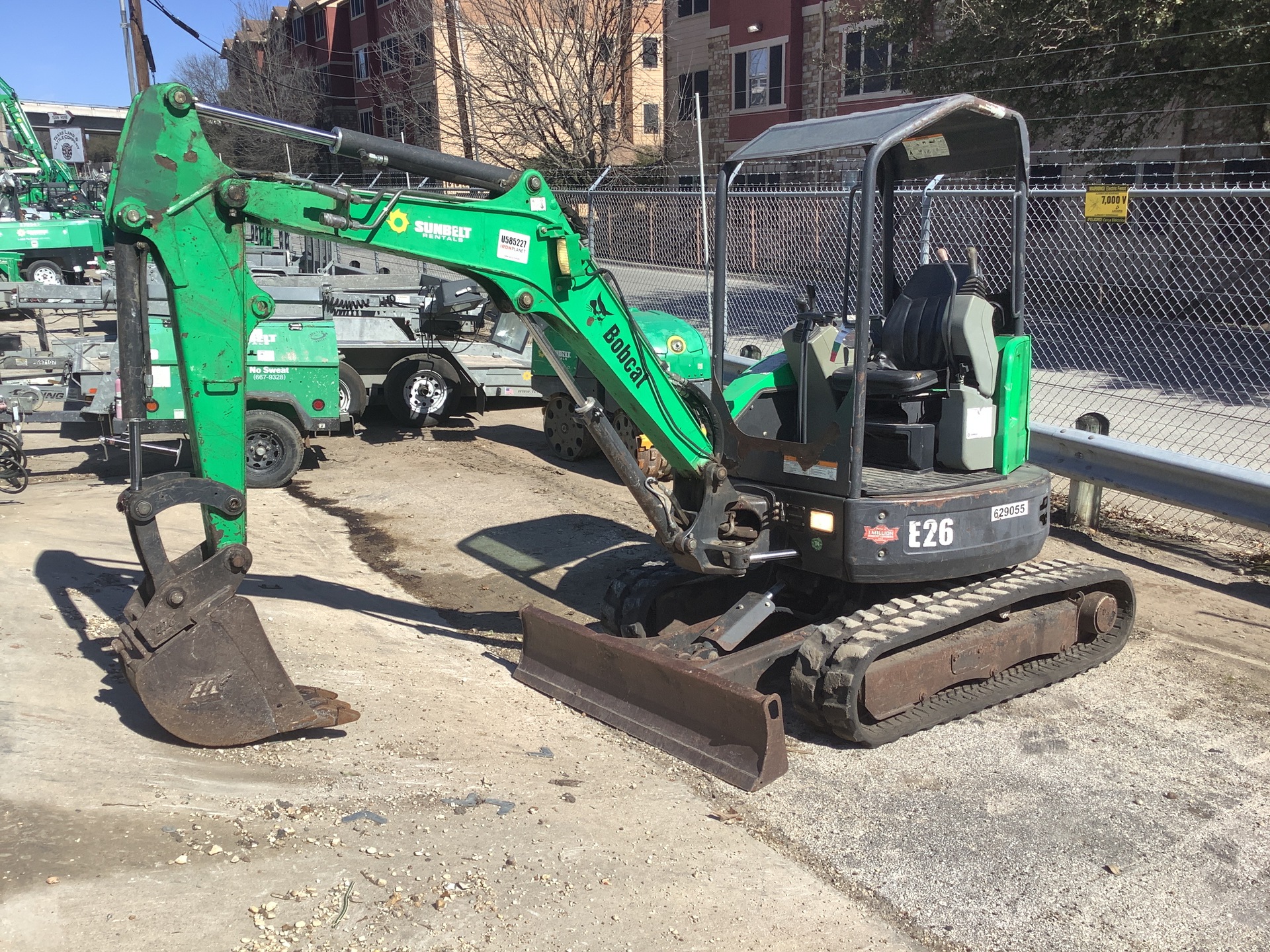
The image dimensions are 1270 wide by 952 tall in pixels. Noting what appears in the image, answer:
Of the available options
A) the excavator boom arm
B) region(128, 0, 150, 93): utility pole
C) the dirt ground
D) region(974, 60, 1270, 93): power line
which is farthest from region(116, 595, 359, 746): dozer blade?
region(128, 0, 150, 93): utility pole

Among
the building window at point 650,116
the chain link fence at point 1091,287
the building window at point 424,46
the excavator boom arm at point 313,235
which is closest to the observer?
the excavator boom arm at point 313,235

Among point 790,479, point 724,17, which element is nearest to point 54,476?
point 790,479

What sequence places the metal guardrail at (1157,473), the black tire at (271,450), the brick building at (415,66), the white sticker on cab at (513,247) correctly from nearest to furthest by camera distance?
1. the white sticker on cab at (513,247)
2. the metal guardrail at (1157,473)
3. the black tire at (271,450)
4. the brick building at (415,66)

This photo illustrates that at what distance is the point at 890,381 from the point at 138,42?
62.7 feet

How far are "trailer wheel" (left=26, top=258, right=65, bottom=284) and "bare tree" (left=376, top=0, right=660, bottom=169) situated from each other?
883cm

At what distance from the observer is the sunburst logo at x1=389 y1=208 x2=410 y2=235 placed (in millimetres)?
4660

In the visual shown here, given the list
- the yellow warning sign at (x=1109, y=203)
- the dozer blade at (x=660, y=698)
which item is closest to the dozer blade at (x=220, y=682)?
the dozer blade at (x=660, y=698)

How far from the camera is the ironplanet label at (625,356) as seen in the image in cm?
522

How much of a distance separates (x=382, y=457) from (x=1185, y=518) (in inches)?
295

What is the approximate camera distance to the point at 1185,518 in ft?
28.2

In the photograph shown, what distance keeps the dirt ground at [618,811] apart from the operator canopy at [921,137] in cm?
279

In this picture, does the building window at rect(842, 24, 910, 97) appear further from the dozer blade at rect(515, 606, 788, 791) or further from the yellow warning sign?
the dozer blade at rect(515, 606, 788, 791)

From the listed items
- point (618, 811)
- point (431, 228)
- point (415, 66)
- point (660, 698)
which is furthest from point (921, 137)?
point (415, 66)

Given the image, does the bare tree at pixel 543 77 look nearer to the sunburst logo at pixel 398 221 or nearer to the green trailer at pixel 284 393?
the green trailer at pixel 284 393
